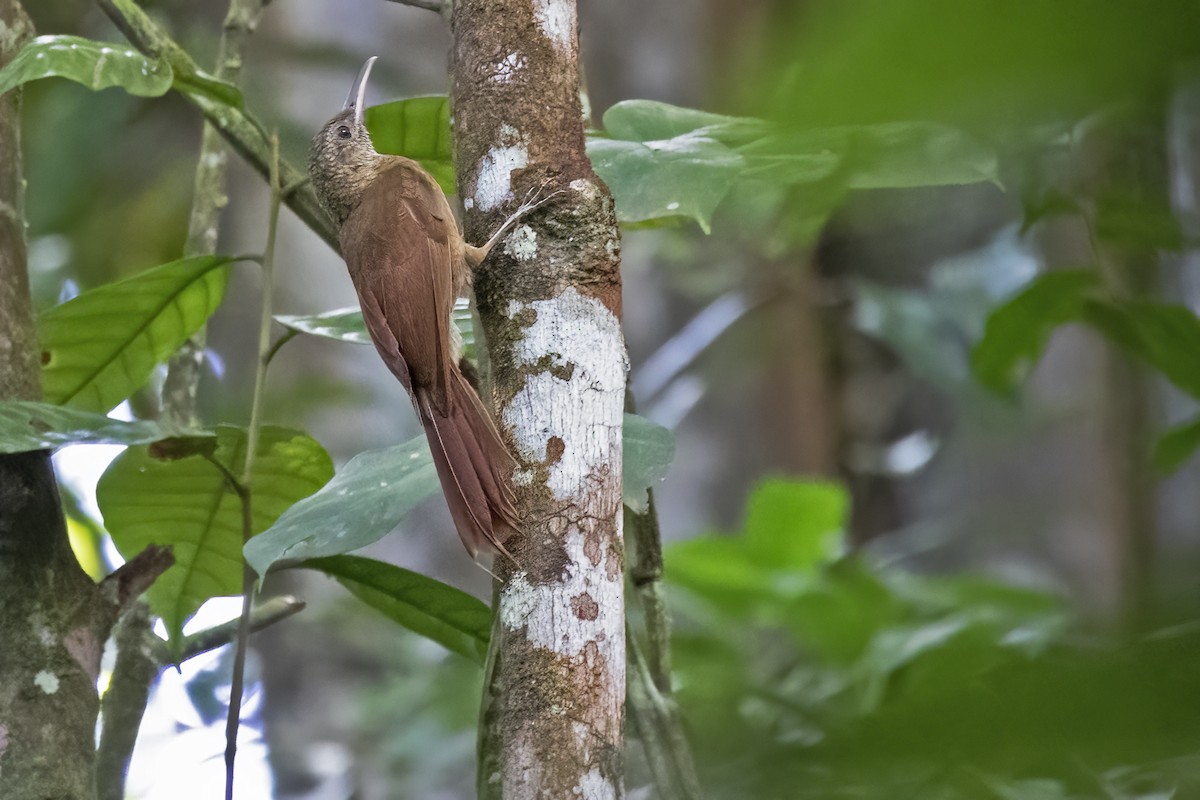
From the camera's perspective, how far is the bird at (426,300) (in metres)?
1.33

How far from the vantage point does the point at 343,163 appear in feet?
7.22

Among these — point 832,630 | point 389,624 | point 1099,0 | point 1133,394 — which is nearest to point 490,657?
point 1099,0

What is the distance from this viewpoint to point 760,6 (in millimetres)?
5430

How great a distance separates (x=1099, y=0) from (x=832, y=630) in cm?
227

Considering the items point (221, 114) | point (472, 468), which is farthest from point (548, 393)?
point (221, 114)

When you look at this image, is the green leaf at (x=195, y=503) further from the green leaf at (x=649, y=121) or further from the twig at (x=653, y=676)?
the green leaf at (x=649, y=121)

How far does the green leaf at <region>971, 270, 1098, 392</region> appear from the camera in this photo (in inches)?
81.7

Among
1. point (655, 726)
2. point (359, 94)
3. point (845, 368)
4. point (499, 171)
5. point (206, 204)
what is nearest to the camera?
point (499, 171)

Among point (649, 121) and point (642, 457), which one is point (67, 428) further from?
point (649, 121)

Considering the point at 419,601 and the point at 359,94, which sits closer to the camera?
the point at 419,601

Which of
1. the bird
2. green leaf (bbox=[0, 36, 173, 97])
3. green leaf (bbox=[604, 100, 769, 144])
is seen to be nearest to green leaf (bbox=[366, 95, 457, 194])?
the bird

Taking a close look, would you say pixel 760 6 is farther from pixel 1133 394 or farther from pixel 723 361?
pixel 1133 394

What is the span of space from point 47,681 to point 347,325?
0.68 meters

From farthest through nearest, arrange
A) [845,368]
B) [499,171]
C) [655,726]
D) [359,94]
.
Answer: [845,368] < [359,94] < [655,726] < [499,171]
